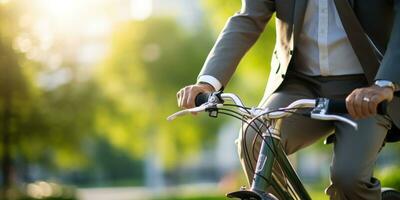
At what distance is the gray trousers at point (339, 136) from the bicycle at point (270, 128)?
0.63 ft

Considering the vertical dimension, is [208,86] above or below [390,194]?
above

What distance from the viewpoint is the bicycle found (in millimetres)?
3395

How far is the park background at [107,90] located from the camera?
16.9m

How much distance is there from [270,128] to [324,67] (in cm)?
60

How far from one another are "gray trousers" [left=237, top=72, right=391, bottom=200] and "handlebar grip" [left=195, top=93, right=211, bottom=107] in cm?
22


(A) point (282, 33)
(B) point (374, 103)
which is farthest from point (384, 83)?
(A) point (282, 33)

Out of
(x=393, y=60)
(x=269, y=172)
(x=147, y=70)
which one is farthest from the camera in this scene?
(x=147, y=70)

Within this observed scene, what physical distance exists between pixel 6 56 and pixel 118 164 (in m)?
41.2

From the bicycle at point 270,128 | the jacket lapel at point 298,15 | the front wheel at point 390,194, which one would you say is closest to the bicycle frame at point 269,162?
the bicycle at point 270,128

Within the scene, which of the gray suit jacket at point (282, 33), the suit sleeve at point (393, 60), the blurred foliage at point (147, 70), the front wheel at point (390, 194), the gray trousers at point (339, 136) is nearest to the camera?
the suit sleeve at point (393, 60)

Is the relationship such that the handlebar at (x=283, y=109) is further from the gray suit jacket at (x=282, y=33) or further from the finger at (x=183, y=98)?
the gray suit jacket at (x=282, y=33)

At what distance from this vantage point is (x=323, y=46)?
4.08m

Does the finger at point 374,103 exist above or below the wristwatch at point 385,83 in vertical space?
→ below

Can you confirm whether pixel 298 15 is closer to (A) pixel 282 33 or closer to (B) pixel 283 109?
(A) pixel 282 33
